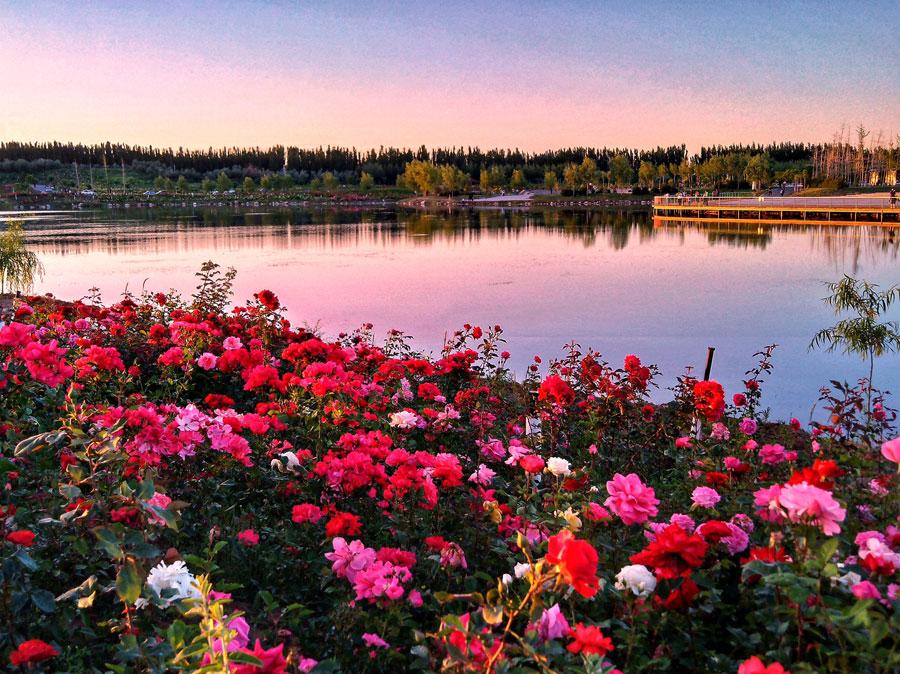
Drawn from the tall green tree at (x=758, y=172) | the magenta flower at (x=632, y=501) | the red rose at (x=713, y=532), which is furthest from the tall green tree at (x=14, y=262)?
the tall green tree at (x=758, y=172)

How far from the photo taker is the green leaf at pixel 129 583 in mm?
1920

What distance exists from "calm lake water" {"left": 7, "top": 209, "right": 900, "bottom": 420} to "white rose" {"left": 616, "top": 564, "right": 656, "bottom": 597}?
9534mm

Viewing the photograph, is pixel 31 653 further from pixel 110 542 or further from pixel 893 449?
pixel 893 449

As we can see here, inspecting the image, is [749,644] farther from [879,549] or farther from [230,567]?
[230,567]

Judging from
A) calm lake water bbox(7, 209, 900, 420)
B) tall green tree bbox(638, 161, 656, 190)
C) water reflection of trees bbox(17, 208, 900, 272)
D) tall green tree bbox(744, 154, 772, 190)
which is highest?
tall green tree bbox(638, 161, 656, 190)

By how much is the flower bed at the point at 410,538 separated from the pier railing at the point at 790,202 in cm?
4922

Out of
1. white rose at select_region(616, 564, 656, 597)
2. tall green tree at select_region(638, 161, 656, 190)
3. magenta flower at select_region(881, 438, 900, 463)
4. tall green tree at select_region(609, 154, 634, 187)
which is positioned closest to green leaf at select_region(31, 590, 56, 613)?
white rose at select_region(616, 564, 656, 597)

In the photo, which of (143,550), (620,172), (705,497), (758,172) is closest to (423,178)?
(620,172)

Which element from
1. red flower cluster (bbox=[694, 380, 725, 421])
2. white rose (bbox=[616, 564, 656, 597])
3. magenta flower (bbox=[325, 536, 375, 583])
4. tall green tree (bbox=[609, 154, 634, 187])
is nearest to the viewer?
white rose (bbox=[616, 564, 656, 597])

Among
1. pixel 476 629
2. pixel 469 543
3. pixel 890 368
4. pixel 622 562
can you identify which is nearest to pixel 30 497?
pixel 469 543

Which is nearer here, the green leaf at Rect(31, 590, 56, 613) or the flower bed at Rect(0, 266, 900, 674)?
the flower bed at Rect(0, 266, 900, 674)

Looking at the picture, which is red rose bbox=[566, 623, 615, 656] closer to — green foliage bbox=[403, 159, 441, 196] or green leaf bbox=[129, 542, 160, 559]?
green leaf bbox=[129, 542, 160, 559]

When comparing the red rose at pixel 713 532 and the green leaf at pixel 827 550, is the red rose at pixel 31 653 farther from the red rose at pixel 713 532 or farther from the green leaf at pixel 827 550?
the green leaf at pixel 827 550

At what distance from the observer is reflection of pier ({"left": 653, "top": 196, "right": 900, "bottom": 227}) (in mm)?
46062
